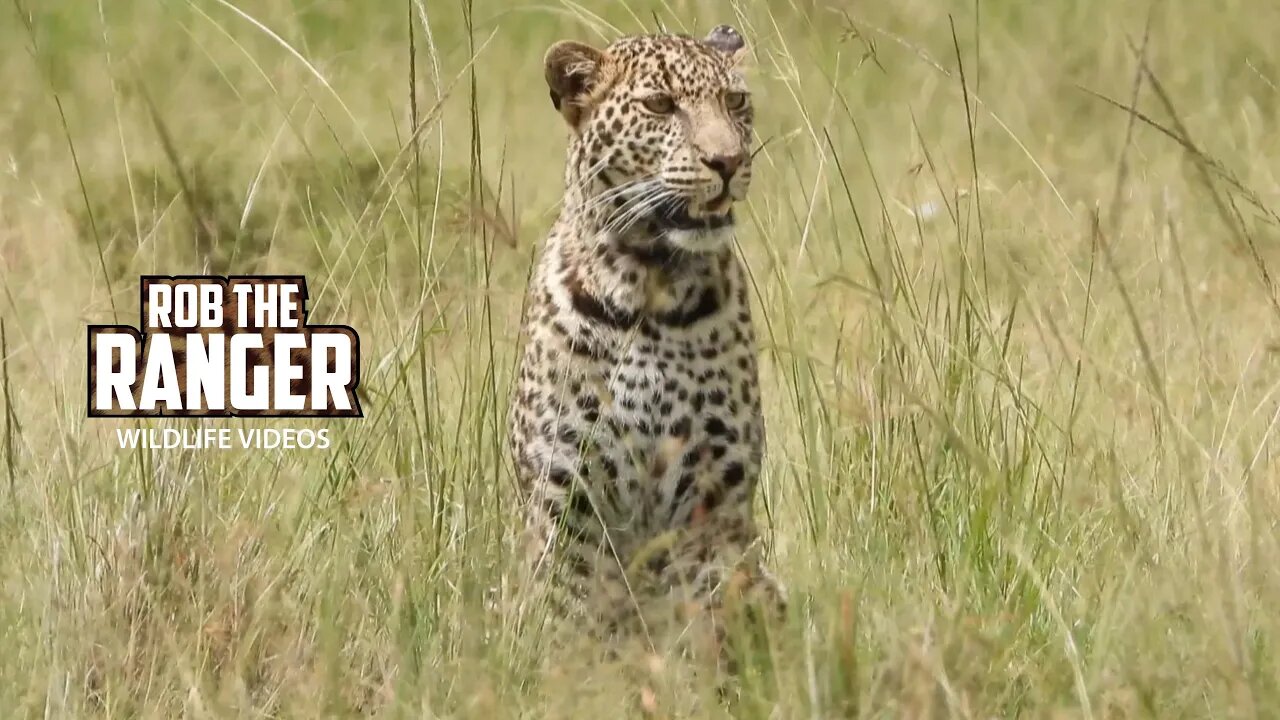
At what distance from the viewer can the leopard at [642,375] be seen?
448 centimetres

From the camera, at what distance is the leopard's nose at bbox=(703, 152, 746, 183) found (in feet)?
14.2

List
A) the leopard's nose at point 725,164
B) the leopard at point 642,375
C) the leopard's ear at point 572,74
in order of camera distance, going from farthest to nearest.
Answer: the leopard's ear at point 572,74 → the leopard at point 642,375 → the leopard's nose at point 725,164

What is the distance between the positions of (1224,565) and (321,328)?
7.72ft

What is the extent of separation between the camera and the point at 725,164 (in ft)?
14.3

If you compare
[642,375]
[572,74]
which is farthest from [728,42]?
[642,375]

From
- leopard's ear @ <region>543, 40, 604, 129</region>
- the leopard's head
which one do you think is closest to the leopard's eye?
the leopard's head

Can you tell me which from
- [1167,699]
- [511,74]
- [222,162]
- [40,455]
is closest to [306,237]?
[222,162]

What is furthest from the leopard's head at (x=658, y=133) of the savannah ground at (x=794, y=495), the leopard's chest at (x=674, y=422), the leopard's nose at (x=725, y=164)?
the leopard's chest at (x=674, y=422)

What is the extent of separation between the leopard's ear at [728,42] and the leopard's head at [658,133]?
0.10ft

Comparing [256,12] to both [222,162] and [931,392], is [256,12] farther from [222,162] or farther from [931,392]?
[931,392]

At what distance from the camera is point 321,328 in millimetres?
4770

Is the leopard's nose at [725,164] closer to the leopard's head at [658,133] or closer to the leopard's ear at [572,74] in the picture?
the leopard's head at [658,133]

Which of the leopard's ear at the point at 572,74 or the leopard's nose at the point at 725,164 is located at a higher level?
the leopard's ear at the point at 572,74

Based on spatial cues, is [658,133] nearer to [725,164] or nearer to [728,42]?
[725,164]
